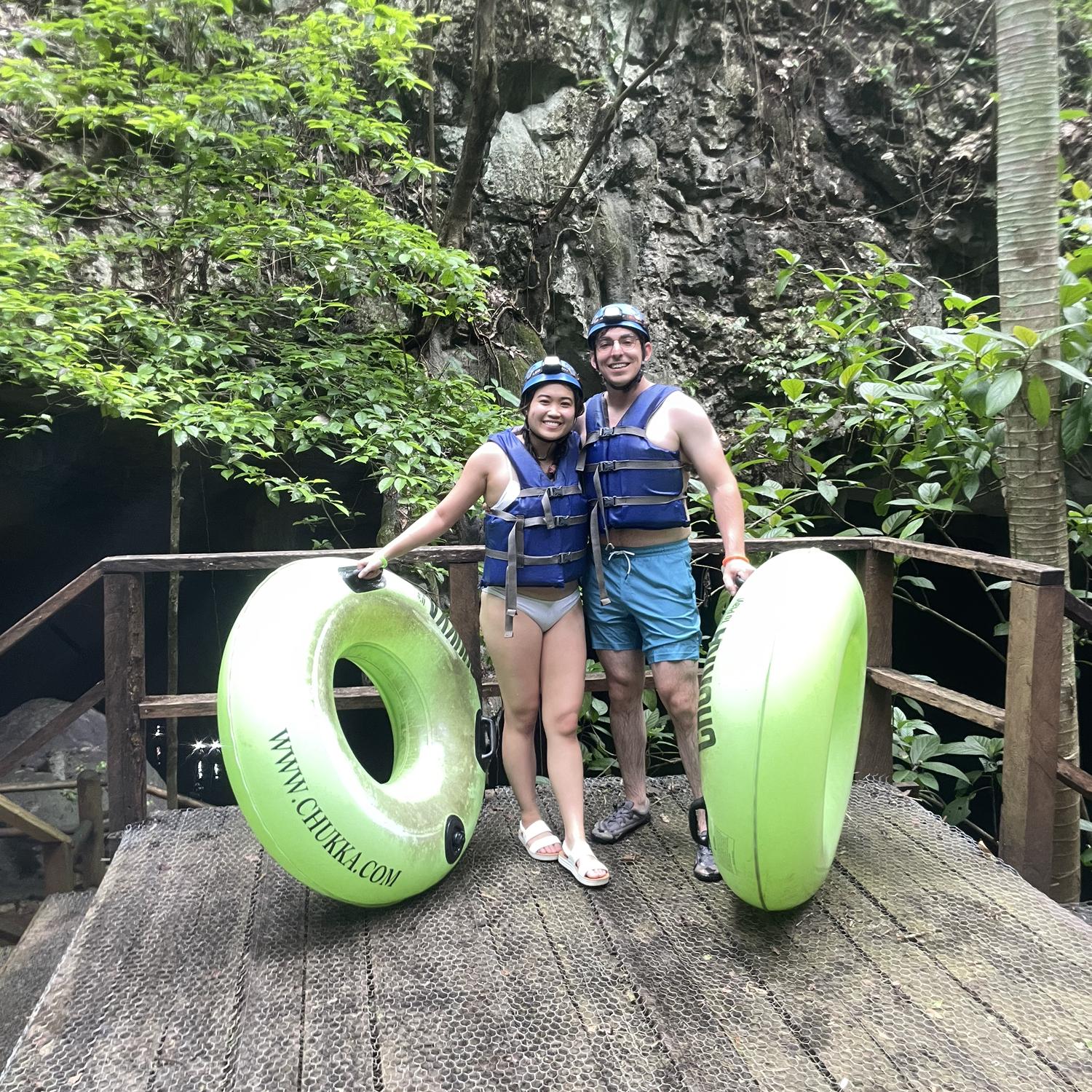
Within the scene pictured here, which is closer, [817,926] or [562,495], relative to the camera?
[817,926]

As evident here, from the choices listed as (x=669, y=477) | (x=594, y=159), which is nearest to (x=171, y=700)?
(x=669, y=477)

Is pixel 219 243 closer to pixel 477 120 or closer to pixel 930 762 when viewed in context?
pixel 477 120

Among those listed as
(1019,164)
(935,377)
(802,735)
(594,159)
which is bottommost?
(802,735)

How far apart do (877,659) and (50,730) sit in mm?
3155

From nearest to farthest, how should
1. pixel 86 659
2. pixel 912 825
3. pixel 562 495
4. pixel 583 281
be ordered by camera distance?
1. pixel 562 495
2. pixel 912 825
3. pixel 583 281
4. pixel 86 659

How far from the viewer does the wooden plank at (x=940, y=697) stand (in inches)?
99.7

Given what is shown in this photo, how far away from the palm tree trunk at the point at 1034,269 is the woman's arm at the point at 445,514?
6.78 feet

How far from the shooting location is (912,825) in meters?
2.63

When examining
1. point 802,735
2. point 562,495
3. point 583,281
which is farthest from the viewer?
point 583,281

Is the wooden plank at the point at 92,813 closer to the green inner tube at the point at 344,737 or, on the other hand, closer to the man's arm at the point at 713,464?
the green inner tube at the point at 344,737

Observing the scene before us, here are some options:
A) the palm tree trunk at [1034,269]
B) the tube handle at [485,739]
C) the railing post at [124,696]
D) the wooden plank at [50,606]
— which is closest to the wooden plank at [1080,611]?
the palm tree trunk at [1034,269]

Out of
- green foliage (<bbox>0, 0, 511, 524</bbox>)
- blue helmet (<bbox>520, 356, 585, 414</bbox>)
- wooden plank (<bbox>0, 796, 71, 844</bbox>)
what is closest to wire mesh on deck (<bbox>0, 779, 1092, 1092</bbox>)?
blue helmet (<bbox>520, 356, 585, 414</bbox>)

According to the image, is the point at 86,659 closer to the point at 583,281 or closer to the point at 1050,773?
the point at 583,281

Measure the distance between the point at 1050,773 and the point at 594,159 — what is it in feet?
21.1
